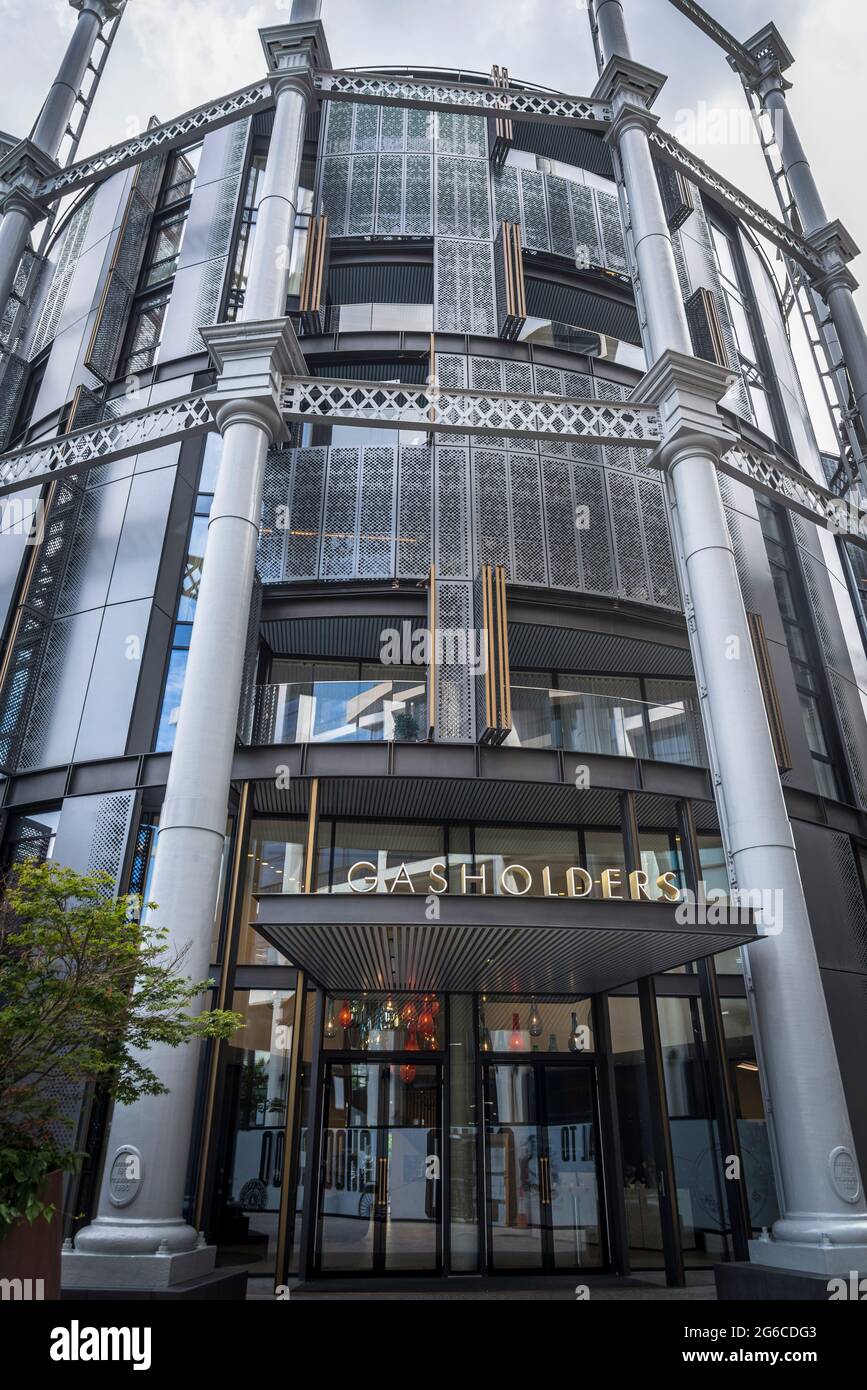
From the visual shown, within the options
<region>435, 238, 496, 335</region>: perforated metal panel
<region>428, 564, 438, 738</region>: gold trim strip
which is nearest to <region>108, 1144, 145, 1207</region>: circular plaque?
<region>428, 564, 438, 738</region>: gold trim strip

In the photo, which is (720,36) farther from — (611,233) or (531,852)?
(531,852)

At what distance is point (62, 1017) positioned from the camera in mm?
7281

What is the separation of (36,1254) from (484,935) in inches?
228

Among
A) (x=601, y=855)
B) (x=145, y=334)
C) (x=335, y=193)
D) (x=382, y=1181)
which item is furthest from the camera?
(x=335, y=193)

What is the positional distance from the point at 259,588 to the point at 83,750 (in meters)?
4.57

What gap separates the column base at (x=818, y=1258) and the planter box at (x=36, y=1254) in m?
7.30

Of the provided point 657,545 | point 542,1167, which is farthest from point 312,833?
point 657,545

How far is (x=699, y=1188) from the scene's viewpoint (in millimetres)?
14289

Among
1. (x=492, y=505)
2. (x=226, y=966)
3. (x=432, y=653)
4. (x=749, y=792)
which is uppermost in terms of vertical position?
(x=492, y=505)

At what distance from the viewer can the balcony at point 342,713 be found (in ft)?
50.8

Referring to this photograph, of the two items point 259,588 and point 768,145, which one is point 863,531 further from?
point 768,145

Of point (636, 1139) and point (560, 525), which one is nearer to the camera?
point (636, 1139)

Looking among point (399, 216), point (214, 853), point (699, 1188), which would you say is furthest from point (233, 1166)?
point (399, 216)

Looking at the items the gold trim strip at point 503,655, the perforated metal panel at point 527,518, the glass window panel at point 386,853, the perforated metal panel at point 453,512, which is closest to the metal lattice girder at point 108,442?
the perforated metal panel at point 453,512
